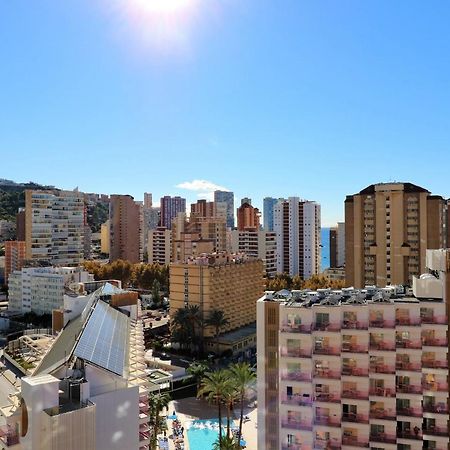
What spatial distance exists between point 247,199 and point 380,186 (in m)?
70.7

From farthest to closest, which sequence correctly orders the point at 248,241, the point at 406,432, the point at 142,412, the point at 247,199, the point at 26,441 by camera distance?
the point at 247,199
the point at 248,241
the point at 406,432
the point at 142,412
the point at 26,441

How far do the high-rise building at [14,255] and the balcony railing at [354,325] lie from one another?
74909 millimetres

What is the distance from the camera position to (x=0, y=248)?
355 ft

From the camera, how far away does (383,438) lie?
20812 millimetres

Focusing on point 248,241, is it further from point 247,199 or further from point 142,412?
point 142,412

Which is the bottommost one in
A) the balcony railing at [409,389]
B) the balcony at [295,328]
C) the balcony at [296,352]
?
the balcony railing at [409,389]

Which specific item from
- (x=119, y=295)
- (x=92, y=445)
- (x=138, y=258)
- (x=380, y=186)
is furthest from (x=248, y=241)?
(x=92, y=445)

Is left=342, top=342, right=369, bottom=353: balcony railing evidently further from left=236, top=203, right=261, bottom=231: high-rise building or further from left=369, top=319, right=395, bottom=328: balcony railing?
left=236, top=203, right=261, bottom=231: high-rise building

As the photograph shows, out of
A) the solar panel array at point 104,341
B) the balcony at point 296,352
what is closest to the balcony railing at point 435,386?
the balcony at point 296,352

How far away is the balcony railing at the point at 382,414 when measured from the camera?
20844 millimetres

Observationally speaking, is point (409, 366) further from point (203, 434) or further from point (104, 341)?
point (203, 434)

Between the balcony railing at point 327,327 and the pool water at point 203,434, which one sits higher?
the balcony railing at point 327,327

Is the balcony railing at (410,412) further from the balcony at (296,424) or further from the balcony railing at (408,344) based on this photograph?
the balcony at (296,424)

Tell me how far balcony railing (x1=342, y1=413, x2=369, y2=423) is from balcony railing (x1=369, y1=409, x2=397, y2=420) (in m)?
0.28
